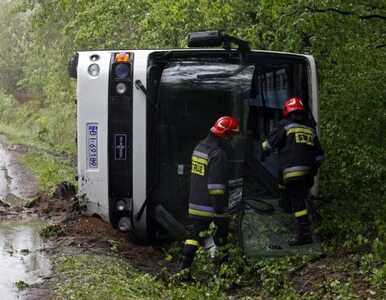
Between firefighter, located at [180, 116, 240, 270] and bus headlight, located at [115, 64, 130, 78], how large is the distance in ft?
4.13

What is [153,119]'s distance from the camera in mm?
7133

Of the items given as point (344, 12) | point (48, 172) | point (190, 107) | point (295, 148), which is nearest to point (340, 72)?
point (344, 12)

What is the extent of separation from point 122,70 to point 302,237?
104 inches

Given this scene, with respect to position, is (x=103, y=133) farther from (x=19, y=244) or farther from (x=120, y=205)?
(x=19, y=244)

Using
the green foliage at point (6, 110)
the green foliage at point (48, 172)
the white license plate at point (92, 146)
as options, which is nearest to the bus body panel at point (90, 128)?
the white license plate at point (92, 146)

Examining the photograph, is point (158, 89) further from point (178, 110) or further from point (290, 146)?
point (290, 146)

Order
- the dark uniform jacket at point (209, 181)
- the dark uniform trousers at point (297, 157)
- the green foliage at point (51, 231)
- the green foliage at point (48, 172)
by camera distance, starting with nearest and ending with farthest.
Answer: the dark uniform jacket at point (209, 181) → the dark uniform trousers at point (297, 157) → the green foliage at point (51, 231) → the green foliage at point (48, 172)

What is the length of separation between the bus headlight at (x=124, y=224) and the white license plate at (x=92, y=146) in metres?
0.66

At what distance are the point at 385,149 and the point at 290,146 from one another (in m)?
1.34

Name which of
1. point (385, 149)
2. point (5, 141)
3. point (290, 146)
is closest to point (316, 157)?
point (290, 146)

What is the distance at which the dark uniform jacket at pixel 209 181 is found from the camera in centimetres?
Result: 633

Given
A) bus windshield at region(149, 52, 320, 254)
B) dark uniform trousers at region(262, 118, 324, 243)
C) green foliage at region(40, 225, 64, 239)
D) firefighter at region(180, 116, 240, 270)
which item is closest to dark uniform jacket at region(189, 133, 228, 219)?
firefighter at region(180, 116, 240, 270)

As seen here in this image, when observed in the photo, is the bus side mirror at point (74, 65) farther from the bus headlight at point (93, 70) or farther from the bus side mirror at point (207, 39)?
the bus side mirror at point (207, 39)

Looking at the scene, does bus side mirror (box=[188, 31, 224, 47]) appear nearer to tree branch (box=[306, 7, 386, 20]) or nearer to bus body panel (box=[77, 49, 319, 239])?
bus body panel (box=[77, 49, 319, 239])
